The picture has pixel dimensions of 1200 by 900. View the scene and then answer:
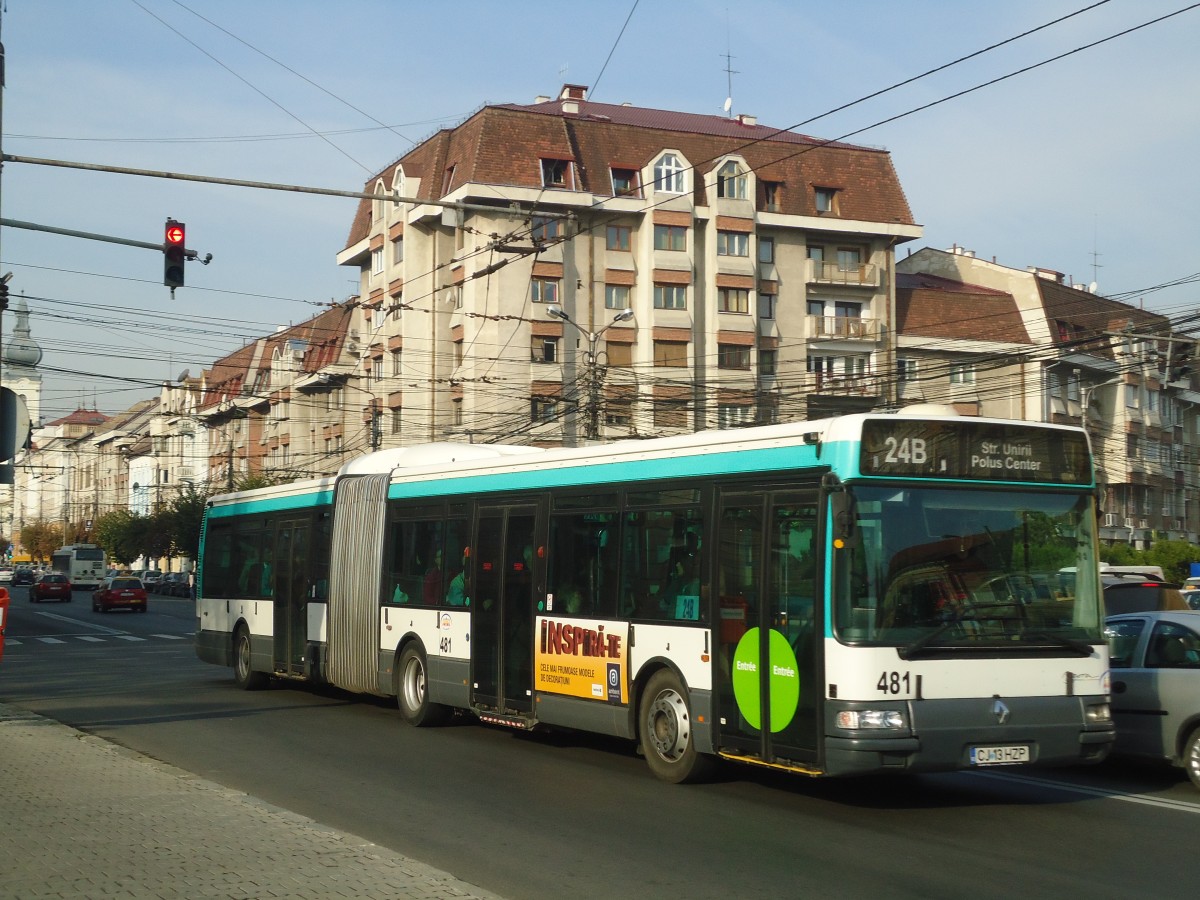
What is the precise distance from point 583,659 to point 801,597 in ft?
11.0

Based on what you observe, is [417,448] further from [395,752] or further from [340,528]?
[395,752]

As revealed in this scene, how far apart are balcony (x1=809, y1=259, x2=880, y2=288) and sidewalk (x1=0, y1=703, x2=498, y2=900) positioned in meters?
54.5

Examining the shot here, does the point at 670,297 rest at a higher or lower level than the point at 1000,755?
higher

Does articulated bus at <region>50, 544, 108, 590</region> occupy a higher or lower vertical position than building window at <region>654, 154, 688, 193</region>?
lower

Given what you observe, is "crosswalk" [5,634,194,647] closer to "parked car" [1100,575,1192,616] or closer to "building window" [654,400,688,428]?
"building window" [654,400,688,428]

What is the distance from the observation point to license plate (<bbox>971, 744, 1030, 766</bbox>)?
9.76 metres

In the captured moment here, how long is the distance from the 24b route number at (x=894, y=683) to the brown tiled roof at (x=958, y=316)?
57.6m

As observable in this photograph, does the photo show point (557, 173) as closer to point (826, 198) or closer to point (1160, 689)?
point (826, 198)

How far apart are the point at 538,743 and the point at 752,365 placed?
46.1 meters

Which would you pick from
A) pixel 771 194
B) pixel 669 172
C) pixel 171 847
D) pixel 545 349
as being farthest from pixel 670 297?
pixel 171 847

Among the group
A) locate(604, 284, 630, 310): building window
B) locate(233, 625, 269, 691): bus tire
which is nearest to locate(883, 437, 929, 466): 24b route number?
locate(233, 625, 269, 691): bus tire

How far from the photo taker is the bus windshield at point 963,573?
31.9ft

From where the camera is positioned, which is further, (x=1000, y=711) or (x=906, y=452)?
(x=906, y=452)

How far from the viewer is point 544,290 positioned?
2215 inches
